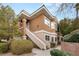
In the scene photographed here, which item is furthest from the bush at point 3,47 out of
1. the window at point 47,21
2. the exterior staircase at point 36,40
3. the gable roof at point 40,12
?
the window at point 47,21

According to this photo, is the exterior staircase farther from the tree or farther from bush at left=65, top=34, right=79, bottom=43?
the tree

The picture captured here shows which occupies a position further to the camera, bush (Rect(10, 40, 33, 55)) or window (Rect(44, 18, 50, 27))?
window (Rect(44, 18, 50, 27))

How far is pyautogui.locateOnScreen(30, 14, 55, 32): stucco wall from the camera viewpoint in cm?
273

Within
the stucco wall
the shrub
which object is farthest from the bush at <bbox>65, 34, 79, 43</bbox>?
the stucco wall

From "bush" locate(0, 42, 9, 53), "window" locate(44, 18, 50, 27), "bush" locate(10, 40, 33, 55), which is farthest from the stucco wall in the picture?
"bush" locate(0, 42, 9, 53)

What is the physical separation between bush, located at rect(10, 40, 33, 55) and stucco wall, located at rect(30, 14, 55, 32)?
24 centimetres

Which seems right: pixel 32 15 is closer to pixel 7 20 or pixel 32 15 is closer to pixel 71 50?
pixel 7 20

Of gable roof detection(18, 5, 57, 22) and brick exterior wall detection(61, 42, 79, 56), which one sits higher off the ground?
gable roof detection(18, 5, 57, 22)

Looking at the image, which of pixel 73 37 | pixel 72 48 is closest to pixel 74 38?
pixel 73 37

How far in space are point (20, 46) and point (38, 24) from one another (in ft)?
1.47

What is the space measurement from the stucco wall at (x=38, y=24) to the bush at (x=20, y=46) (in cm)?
24

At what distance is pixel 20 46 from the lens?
2650mm

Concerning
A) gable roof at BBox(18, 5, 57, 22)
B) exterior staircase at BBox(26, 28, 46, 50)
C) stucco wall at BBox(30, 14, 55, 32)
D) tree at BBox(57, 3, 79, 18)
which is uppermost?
tree at BBox(57, 3, 79, 18)

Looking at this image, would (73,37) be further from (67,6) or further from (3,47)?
(3,47)
